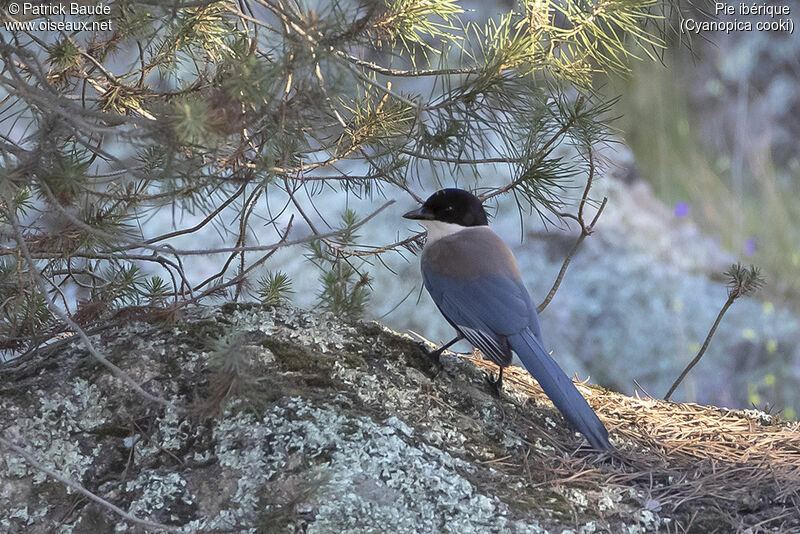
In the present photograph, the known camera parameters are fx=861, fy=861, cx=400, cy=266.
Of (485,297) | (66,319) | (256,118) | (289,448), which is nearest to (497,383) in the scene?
(485,297)

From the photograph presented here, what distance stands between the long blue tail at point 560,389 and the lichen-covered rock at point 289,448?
0.19 ft

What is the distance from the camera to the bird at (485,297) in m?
2.29

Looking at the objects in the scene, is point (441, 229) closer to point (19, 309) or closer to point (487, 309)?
point (487, 309)

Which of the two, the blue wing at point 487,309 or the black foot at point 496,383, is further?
the blue wing at point 487,309

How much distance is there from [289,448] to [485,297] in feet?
3.27

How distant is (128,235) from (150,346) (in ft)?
0.97

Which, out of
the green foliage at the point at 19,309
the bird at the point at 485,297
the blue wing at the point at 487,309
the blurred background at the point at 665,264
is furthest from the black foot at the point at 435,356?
the blurred background at the point at 665,264

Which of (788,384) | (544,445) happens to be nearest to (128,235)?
(544,445)

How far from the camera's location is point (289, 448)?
1909mm

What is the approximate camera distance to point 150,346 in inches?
88.4

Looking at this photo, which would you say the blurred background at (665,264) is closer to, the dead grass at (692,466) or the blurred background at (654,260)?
the blurred background at (654,260)

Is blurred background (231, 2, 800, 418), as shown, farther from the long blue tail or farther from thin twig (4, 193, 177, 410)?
thin twig (4, 193, 177, 410)

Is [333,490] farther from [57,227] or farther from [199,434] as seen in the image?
[57,227]

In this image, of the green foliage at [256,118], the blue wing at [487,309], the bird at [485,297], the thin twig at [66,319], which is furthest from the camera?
the blue wing at [487,309]
